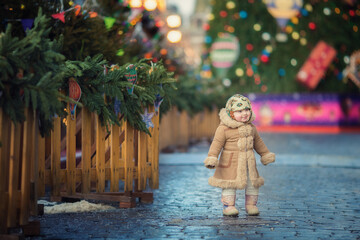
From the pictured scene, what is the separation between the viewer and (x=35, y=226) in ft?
19.1

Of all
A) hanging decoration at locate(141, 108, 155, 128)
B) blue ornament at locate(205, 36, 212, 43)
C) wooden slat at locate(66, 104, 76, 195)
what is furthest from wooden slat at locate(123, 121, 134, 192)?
blue ornament at locate(205, 36, 212, 43)

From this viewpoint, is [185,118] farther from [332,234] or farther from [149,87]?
[332,234]

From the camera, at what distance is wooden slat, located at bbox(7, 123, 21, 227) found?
537cm

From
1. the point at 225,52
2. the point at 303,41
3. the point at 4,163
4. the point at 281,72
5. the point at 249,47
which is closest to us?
the point at 4,163

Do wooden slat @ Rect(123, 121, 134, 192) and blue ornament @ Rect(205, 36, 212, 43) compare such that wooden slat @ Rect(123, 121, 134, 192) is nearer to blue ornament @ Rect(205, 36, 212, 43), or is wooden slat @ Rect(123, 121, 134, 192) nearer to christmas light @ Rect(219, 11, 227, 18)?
christmas light @ Rect(219, 11, 227, 18)

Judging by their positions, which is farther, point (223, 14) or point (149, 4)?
point (223, 14)

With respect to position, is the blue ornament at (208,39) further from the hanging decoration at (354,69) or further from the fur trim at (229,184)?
the fur trim at (229,184)

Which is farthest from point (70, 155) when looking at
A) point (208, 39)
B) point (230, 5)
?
point (208, 39)

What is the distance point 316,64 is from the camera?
1328 inches

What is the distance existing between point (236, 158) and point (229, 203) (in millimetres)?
518

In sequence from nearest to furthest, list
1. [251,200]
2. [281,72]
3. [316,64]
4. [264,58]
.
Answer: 1. [251,200]
2. [316,64]
3. [281,72]
4. [264,58]

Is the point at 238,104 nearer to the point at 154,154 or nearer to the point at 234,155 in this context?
the point at 234,155

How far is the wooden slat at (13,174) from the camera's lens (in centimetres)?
537

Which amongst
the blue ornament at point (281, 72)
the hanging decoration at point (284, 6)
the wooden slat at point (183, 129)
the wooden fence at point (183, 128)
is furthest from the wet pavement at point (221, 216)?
the blue ornament at point (281, 72)
